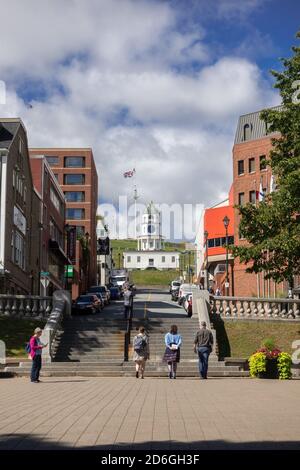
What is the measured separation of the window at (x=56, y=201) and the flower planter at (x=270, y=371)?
4335 cm

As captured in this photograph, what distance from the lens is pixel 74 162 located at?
100 m

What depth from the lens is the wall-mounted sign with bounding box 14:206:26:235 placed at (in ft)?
143

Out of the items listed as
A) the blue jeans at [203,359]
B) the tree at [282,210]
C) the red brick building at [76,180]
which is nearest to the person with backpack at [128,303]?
the tree at [282,210]

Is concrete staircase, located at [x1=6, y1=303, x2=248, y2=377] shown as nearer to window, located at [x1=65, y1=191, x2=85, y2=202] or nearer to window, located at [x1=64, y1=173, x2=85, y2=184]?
window, located at [x1=65, y1=191, x2=85, y2=202]

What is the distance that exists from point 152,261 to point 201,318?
143m

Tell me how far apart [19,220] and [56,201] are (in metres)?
22.7

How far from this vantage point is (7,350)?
2636 centimetres

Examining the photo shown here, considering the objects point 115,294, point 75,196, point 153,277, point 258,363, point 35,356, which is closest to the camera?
point 35,356

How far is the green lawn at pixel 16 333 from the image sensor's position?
87.0 ft

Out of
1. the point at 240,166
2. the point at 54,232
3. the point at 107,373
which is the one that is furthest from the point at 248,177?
the point at 107,373

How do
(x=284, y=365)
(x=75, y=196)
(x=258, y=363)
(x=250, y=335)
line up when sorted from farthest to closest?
1. (x=75, y=196)
2. (x=250, y=335)
3. (x=258, y=363)
4. (x=284, y=365)

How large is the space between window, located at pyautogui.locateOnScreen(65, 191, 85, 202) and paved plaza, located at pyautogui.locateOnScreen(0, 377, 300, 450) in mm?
80643

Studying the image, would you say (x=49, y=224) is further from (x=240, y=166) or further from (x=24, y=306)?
(x=24, y=306)
